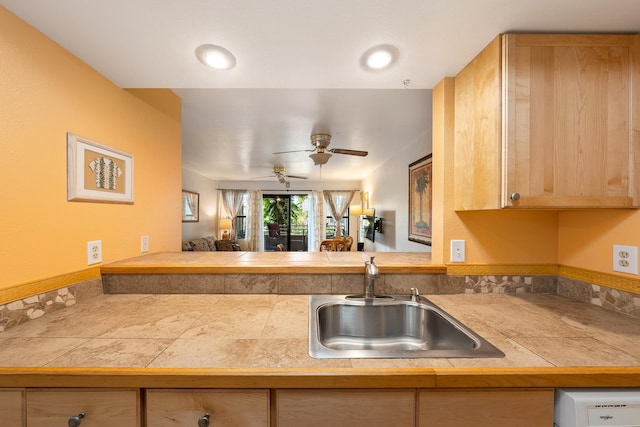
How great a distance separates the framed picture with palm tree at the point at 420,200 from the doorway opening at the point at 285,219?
4.26m

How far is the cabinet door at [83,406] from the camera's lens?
2.27 ft

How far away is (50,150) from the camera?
1.07m

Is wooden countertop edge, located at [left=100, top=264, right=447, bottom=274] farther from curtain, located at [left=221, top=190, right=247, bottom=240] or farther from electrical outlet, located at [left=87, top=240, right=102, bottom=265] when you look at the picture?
curtain, located at [left=221, top=190, right=247, bottom=240]

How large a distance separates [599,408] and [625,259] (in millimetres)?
754

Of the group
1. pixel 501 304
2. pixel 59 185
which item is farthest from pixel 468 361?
pixel 59 185

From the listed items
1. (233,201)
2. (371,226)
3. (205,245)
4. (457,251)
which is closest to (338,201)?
(371,226)

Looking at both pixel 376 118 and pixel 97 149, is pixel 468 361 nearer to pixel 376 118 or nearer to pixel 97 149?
pixel 97 149

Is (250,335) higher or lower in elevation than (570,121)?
lower

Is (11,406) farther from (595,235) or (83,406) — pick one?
(595,235)

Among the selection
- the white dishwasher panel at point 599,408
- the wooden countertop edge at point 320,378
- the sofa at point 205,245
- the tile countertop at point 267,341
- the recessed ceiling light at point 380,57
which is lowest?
the sofa at point 205,245

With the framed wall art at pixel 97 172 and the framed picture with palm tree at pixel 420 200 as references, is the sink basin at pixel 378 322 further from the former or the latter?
the framed picture with palm tree at pixel 420 200

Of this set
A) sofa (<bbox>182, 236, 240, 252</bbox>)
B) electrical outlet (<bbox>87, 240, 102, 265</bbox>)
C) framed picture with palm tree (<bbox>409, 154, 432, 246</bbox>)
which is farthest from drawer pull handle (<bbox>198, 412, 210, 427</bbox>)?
sofa (<bbox>182, 236, 240, 252</bbox>)

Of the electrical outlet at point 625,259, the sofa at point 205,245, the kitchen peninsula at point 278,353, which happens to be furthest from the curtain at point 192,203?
the electrical outlet at point 625,259

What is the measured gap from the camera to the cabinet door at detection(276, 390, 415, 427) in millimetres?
695
